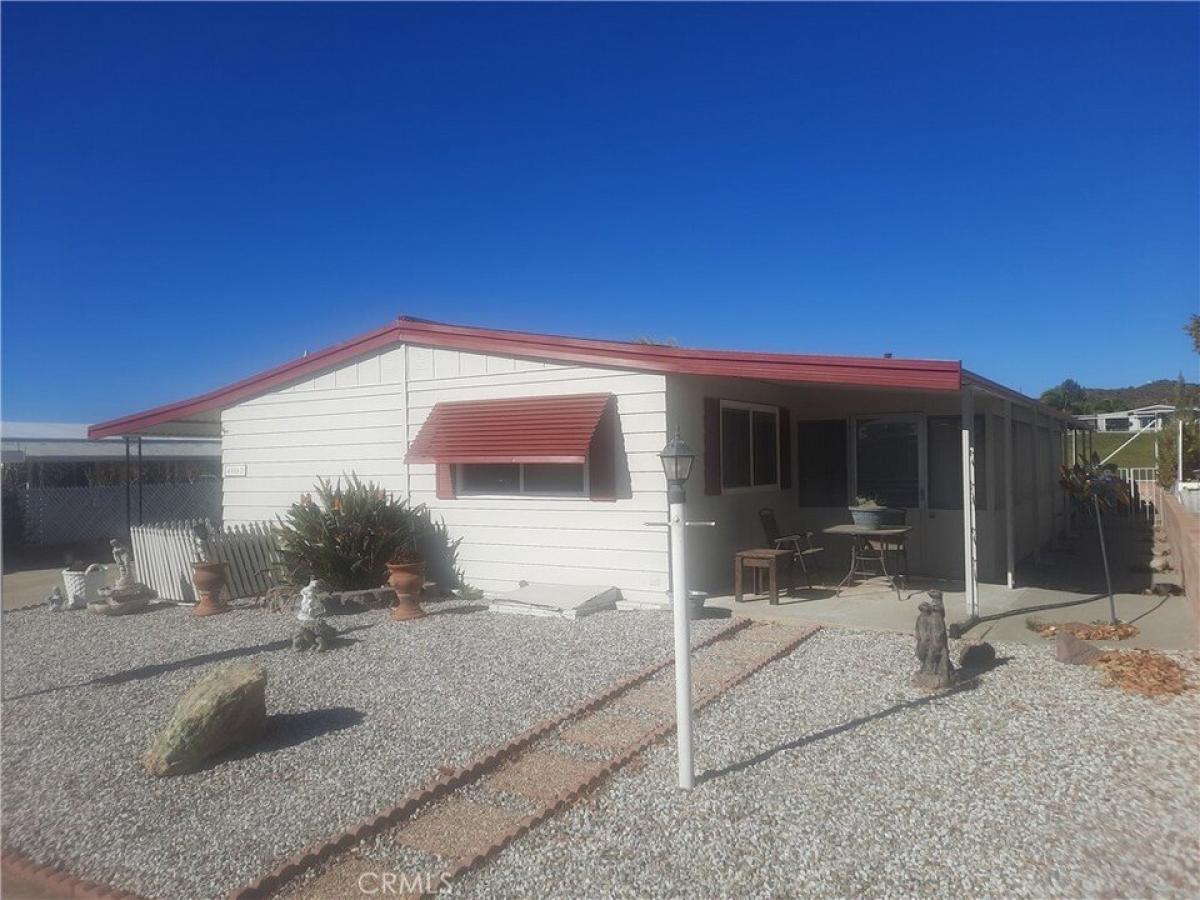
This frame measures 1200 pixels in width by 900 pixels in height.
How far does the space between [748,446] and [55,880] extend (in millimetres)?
7775

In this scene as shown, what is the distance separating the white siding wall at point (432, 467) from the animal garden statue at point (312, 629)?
252cm

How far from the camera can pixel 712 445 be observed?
348 inches

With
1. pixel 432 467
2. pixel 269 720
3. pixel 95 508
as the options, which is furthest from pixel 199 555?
pixel 95 508

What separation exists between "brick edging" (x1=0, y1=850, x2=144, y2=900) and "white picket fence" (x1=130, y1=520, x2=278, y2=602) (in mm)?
6494

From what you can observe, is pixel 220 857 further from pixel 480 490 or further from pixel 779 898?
pixel 480 490

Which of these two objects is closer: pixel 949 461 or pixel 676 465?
pixel 676 465

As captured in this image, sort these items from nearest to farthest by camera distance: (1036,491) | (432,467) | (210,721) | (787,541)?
(210,721) → (787,541) → (432,467) → (1036,491)

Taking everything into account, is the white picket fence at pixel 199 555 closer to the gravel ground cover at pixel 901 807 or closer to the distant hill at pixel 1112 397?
the gravel ground cover at pixel 901 807

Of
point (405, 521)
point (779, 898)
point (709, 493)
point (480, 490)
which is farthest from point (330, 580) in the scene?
point (779, 898)

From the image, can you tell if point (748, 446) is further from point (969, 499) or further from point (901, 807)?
point (901, 807)

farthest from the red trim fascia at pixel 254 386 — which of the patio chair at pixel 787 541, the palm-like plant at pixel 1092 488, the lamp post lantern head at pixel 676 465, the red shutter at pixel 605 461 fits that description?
the palm-like plant at pixel 1092 488

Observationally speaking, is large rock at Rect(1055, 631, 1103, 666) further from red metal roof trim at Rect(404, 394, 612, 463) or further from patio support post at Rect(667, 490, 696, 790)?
red metal roof trim at Rect(404, 394, 612, 463)

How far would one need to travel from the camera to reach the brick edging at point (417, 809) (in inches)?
129

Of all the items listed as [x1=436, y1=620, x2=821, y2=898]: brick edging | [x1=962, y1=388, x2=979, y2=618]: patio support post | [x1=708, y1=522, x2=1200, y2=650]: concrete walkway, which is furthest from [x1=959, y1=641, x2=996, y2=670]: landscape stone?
[x1=436, y1=620, x2=821, y2=898]: brick edging
